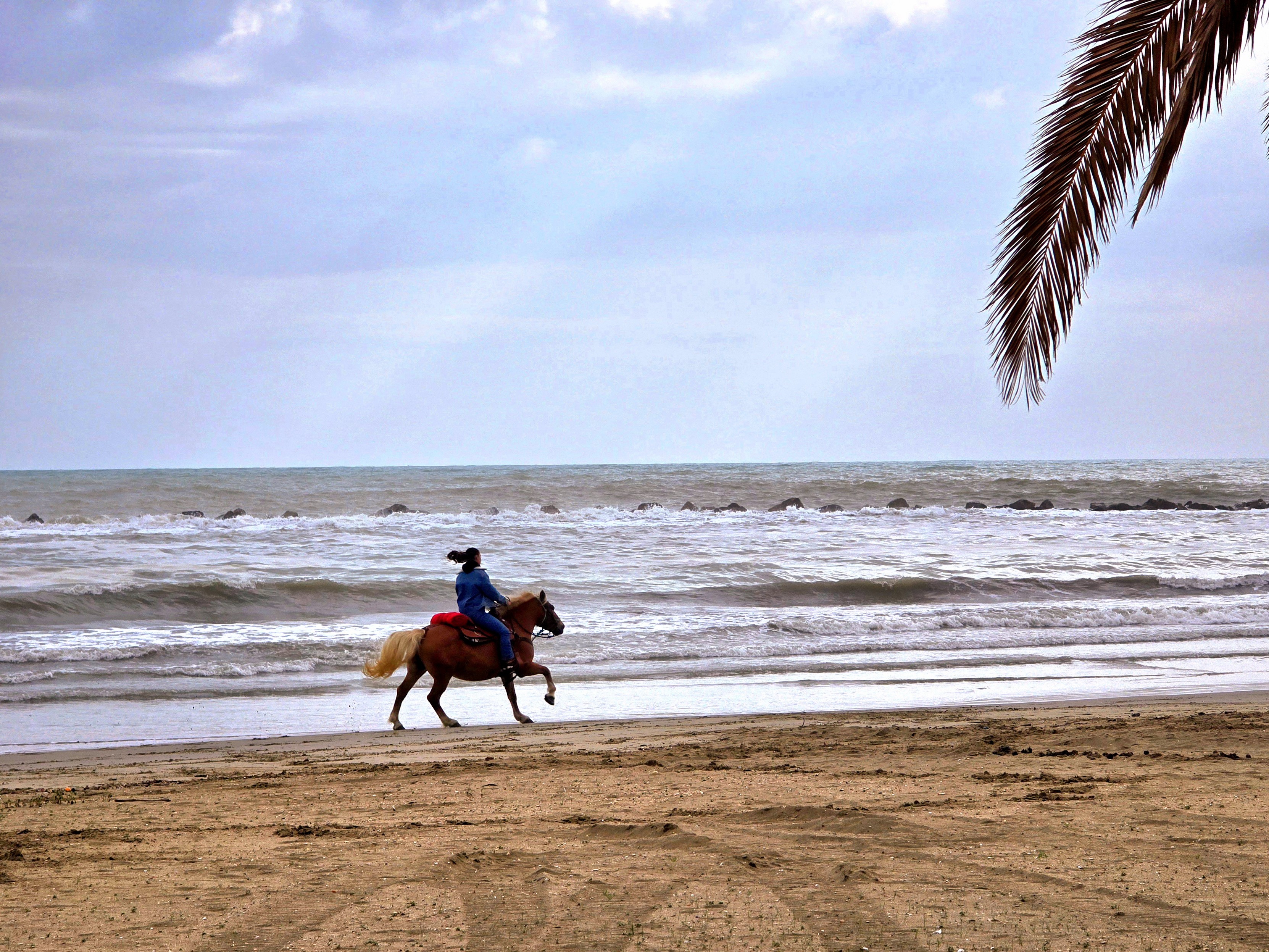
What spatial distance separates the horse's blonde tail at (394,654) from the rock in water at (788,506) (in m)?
30.5

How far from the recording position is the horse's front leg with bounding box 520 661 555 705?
31.9 feet

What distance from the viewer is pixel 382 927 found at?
3.80 m

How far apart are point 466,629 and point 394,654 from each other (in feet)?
2.33

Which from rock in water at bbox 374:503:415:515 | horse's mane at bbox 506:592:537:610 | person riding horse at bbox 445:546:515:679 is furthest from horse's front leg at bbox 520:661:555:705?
rock in water at bbox 374:503:415:515

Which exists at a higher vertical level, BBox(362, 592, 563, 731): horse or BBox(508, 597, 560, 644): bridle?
BBox(508, 597, 560, 644): bridle

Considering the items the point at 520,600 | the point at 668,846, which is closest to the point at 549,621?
the point at 520,600

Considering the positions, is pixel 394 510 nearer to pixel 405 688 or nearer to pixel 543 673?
pixel 543 673

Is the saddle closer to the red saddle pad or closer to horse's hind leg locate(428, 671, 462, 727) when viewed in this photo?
the red saddle pad

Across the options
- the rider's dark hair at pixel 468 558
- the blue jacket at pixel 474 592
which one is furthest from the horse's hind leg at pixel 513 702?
the rider's dark hair at pixel 468 558

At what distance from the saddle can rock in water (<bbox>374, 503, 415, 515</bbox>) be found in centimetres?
3139

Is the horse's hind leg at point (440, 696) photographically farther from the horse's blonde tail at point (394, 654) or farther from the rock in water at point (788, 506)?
the rock in water at point (788, 506)

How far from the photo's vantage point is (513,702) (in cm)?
965

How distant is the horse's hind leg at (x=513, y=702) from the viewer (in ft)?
31.1

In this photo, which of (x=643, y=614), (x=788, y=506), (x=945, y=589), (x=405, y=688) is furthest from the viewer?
(x=788, y=506)
